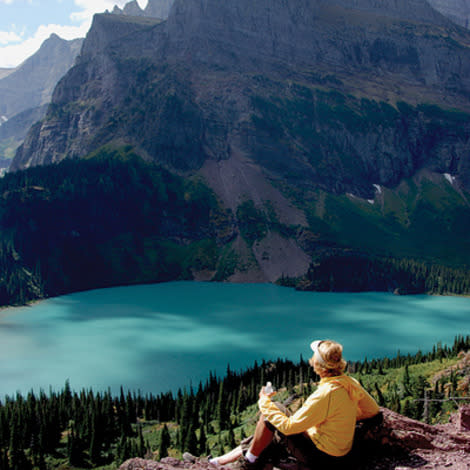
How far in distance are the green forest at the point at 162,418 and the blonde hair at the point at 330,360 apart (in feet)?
117

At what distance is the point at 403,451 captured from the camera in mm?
11414

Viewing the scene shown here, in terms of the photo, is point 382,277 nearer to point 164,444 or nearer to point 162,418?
point 162,418

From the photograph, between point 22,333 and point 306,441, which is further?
point 22,333

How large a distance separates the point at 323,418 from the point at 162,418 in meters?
58.4

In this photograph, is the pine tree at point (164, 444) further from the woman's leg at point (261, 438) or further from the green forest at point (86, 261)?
the green forest at point (86, 261)

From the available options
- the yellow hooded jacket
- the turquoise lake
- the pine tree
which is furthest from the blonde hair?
the turquoise lake

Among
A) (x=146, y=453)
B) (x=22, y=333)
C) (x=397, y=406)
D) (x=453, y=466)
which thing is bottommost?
(x=22, y=333)

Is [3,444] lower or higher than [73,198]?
lower

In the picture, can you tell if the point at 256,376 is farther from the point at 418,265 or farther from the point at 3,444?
the point at 418,265

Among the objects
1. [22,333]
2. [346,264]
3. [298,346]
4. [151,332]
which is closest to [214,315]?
[151,332]

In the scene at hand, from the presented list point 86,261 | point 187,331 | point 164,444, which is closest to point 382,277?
point 187,331

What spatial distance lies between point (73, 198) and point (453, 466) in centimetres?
19623

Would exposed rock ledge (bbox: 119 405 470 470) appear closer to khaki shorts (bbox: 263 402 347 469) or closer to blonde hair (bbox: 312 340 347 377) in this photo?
khaki shorts (bbox: 263 402 347 469)

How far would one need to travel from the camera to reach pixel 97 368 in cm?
8669
